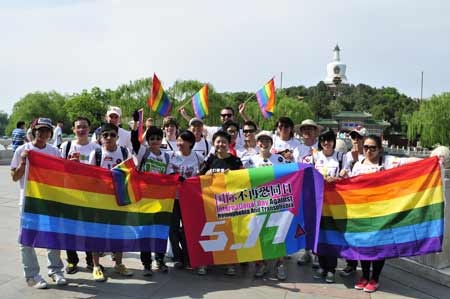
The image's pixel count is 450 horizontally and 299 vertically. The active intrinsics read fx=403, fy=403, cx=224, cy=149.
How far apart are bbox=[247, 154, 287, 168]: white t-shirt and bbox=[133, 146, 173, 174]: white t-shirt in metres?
1.03

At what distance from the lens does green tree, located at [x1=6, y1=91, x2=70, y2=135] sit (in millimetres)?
67750

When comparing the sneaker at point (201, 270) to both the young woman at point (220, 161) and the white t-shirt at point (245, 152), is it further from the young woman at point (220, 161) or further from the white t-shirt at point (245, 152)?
the white t-shirt at point (245, 152)

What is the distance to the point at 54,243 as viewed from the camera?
14.4 feet

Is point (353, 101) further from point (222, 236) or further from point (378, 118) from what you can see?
point (222, 236)

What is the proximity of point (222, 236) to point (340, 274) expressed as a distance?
1.58 m

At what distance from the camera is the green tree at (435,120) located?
44.6 metres

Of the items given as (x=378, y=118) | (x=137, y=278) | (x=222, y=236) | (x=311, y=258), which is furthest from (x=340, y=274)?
(x=378, y=118)

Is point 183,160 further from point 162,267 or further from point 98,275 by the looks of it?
point 98,275

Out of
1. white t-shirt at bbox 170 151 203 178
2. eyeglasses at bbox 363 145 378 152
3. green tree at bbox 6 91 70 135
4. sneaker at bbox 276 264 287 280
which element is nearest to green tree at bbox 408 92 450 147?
eyeglasses at bbox 363 145 378 152

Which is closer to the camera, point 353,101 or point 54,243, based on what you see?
point 54,243

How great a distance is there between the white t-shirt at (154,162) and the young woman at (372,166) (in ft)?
7.54

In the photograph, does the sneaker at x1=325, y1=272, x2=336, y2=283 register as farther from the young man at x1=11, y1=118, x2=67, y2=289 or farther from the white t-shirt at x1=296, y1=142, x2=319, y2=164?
the young man at x1=11, y1=118, x2=67, y2=289


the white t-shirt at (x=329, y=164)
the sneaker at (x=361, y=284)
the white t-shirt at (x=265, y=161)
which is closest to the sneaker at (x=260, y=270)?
the sneaker at (x=361, y=284)

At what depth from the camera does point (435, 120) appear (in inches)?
1772
